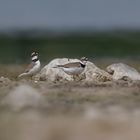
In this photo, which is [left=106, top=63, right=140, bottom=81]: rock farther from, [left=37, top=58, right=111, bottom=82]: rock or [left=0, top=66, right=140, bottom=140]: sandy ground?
[left=0, top=66, right=140, bottom=140]: sandy ground

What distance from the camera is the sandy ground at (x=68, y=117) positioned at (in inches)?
710

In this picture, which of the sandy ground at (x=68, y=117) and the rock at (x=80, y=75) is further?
the rock at (x=80, y=75)

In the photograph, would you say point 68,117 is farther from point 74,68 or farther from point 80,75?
point 80,75

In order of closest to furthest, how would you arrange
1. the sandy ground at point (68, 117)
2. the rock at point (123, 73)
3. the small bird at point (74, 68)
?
the sandy ground at point (68, 117), the small bird at point (74, 68), the rock at point (123, 73)

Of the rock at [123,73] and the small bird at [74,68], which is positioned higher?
the small bird at [74,68]

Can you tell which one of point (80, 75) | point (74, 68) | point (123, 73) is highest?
point (74, 68)

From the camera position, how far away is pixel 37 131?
1819 cm

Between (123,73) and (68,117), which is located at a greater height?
(68,117)

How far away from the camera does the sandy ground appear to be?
59.2ft

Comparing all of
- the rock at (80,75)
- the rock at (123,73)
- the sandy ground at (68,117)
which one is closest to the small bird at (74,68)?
the rock at (80,75)

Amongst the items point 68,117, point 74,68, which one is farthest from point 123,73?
point 68,117

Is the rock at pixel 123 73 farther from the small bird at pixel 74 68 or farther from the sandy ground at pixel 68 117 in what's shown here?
the sandy ground at pixel 68 117

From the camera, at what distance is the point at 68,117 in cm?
1875

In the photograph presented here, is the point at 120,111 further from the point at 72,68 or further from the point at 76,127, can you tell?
the point at 72,68
